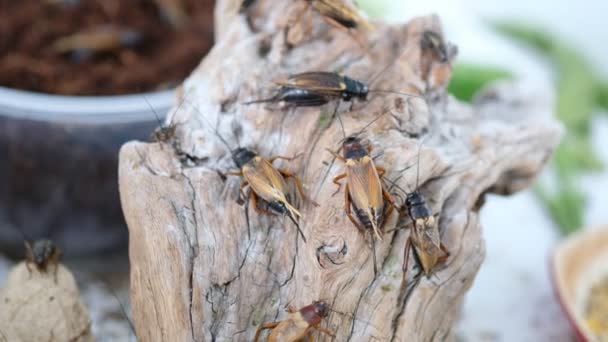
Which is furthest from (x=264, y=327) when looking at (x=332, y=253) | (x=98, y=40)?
(x=98, y=40)

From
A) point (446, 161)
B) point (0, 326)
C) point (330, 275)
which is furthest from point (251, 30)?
point (0, 326)

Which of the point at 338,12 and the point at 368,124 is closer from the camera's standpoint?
the point at 368,124

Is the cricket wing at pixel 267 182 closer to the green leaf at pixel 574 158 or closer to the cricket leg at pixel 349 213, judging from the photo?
the cricket leg at pixel 349 213

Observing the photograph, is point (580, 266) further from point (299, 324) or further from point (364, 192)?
point (299, 324)

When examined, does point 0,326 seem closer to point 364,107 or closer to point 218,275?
point 218,275

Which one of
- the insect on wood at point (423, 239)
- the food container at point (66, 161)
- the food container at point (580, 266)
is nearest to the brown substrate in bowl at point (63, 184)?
the food container at point (66, 161)
